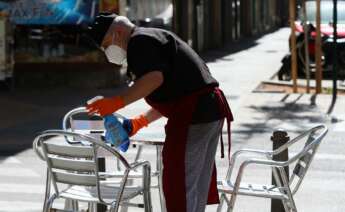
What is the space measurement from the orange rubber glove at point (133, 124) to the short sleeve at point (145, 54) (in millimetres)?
676

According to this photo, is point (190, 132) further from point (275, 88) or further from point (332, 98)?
point (275, 88)

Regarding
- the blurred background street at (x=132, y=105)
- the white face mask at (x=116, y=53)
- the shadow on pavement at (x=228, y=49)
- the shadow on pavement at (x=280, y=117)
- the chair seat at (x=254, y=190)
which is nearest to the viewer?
the white face mask at (x=116, y=53)

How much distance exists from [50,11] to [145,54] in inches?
542

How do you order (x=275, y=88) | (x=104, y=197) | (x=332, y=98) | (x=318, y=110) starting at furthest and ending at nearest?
(x=275, y=88) → (x=332, y=98) → (x=318, y=110) → (x=104, y=197)

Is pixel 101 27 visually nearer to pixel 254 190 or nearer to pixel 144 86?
pixel 144 86

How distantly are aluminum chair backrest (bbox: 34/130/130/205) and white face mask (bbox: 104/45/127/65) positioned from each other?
1.62 feet

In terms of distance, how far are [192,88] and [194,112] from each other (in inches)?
5.9

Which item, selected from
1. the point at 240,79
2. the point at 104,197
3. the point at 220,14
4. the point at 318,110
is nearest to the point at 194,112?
the point at 104,197

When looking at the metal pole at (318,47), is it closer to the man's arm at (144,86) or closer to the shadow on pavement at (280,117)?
the shadow on pavement at (280,117)

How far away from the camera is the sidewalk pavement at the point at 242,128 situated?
312 inches

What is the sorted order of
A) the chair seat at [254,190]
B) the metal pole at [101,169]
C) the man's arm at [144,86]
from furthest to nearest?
the metal pole at [101,169] → the chair seat at [254,190] → the man's arm at [144,86]


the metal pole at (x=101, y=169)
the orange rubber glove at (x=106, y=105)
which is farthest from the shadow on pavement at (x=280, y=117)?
the orange rubber glove at (x=106, y=105)

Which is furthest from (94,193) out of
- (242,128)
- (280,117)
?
(280,117)

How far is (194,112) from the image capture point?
4832 mm
